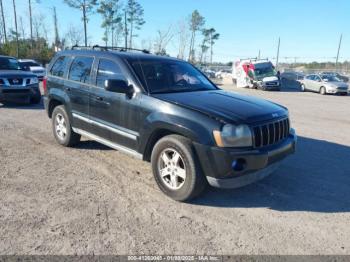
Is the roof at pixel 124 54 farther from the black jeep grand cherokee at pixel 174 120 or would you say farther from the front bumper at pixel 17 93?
the front bumper at pixel 17 93

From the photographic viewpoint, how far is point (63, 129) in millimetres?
6605

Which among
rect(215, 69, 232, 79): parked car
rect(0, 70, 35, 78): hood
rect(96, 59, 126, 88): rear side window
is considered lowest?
rect(215, 69, 232, 79): parked car

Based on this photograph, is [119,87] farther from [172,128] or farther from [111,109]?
[172,128]

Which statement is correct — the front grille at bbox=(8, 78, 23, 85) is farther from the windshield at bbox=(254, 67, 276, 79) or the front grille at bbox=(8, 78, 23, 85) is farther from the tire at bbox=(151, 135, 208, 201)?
the windshield at bbox=(254, 67, 276, 79)

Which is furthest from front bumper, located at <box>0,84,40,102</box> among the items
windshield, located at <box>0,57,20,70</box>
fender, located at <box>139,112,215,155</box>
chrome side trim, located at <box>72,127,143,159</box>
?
fender, located at <box>139,112,215,155</box>

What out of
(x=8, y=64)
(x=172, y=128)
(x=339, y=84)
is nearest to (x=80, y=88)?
(x=172, y=128)

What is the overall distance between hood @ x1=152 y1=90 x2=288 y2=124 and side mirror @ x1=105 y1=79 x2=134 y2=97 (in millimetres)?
408

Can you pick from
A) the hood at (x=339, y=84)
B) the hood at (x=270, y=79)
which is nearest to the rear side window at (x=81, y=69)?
the hood at (x=339, y=84)

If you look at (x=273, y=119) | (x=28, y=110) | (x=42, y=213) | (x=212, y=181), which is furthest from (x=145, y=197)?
(x=28, y=110)

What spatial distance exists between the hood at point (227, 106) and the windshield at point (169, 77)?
0.82ft

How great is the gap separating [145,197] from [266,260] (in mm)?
1829

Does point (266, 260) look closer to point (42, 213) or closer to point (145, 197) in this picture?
point (145, 197)

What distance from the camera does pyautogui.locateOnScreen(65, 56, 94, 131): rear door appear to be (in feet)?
18.7

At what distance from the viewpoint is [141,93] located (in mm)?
4738
